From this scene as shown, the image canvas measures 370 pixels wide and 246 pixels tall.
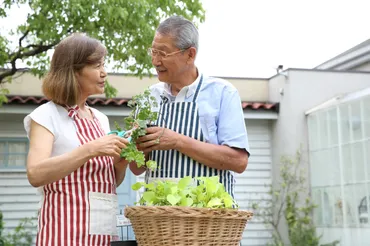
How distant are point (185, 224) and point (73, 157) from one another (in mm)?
466

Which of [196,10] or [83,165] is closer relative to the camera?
[83,165]

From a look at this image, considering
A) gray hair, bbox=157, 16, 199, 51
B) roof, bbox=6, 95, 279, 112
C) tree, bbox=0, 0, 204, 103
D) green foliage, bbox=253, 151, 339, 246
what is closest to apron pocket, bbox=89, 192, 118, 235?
gray hair, bbox=157, 16, 199, 51

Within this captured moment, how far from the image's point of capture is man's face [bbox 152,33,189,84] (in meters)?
2.51

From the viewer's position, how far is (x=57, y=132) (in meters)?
2.32

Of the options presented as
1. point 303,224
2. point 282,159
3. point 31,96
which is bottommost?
point 303,224

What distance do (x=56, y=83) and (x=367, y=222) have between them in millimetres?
8784

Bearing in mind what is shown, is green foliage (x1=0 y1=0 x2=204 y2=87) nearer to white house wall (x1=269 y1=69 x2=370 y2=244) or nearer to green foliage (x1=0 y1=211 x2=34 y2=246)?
green foliage (x1=0 y1=211 x2=34 y2=246)

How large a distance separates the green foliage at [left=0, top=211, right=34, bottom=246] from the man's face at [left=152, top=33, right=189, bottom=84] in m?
8.39

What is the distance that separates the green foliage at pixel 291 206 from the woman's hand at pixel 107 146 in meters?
9.57

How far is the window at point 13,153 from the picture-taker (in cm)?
1152

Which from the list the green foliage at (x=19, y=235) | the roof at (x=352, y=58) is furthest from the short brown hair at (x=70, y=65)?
the roof at (x=352, y=58)

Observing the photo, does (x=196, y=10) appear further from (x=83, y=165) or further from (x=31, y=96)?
(x=83, y=165)

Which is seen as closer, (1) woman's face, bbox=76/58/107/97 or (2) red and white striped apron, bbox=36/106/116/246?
(2) red and white striped apron, bbox=36/106/116/246

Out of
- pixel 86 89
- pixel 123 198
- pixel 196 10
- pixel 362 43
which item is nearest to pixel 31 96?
pixel 123 198
